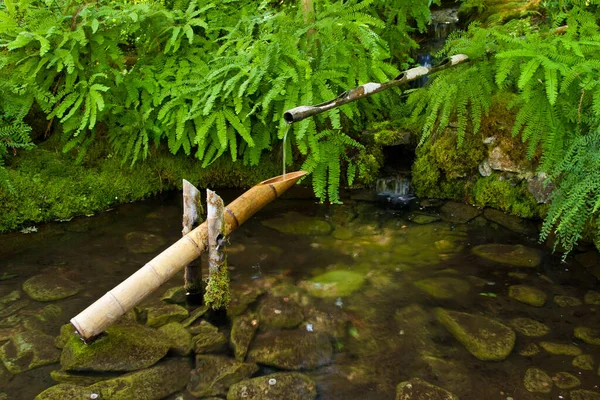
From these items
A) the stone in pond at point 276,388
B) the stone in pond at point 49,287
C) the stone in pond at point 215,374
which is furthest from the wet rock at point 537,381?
the stone in pond at point 49,287

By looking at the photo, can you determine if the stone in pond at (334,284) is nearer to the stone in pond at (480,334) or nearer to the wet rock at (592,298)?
the stone in pond at (480,334)

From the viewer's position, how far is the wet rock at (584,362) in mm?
3896

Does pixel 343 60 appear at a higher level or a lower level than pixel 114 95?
higher

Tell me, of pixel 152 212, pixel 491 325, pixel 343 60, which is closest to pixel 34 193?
pixel 152 212

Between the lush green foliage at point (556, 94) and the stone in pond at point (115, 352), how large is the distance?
4052mm

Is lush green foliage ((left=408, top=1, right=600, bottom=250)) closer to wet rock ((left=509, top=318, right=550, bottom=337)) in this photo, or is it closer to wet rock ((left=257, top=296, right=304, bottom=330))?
wet rock ((left=509, top=318, right=550, bottom=337))

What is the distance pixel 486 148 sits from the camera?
659cm

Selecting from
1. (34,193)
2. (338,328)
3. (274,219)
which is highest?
(34,193)

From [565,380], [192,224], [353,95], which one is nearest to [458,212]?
[565,380]

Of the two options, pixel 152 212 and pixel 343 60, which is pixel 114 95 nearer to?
pixel 152 212

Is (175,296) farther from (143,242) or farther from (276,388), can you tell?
(276,388)

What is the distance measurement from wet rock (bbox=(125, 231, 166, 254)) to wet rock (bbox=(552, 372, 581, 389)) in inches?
Answer: 185

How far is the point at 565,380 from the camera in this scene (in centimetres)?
378

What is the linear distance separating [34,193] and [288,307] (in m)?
4.24
